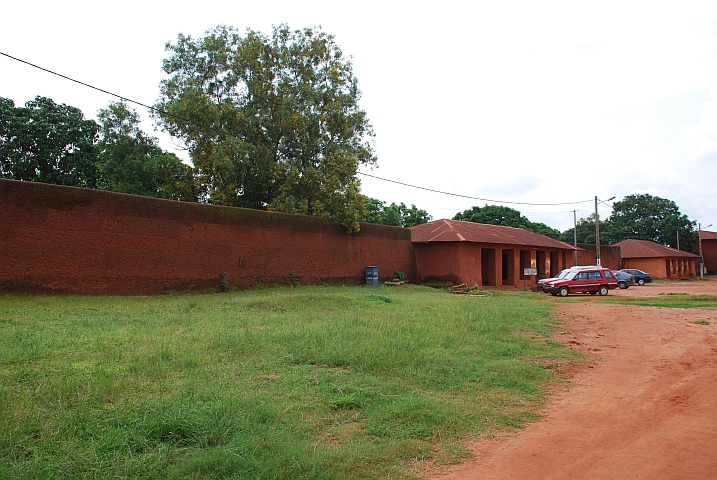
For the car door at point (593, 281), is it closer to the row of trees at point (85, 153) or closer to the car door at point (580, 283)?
the car door at point (580, 283)

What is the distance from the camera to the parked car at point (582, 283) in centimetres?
2567

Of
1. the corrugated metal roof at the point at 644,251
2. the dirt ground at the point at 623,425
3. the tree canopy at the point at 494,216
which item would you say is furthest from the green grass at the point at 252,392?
the corrugated metal roof at the point at 644,251

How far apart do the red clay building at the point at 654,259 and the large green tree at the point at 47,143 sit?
1893 inches

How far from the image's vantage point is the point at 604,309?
1741 cm

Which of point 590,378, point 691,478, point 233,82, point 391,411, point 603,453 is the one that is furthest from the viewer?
point 233,82

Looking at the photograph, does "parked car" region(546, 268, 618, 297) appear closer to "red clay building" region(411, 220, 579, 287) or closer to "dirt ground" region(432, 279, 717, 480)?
"red clay building" region(411, 220, 579, 287)

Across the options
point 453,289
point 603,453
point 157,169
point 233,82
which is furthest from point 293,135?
point 603,453

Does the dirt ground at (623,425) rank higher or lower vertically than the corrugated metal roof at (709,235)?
lower

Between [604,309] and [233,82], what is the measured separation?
20431 mm

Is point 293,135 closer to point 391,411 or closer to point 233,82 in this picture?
point 233,82

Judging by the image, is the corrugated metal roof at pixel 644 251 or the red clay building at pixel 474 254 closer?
the red clay building at pixel 474 254

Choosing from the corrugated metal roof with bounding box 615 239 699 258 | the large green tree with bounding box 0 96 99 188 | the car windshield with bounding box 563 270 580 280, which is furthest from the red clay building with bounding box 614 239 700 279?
the large green tree with bounding box 0 96 99 188

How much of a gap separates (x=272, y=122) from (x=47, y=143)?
44.3 ft

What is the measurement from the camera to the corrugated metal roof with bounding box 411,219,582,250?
28.2m
